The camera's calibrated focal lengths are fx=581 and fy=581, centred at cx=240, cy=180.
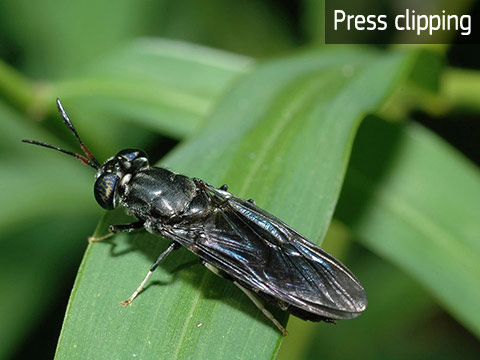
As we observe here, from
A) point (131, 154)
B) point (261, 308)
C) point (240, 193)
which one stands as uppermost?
point (131, 154)

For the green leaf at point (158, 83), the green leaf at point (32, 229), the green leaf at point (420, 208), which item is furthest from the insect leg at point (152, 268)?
the green leaf at point (32, 229)

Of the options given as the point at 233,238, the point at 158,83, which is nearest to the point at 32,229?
the point at 158,83

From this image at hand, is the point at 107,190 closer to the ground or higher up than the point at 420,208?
higher up

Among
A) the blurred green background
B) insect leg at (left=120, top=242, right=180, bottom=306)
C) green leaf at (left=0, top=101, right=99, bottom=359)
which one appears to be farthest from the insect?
green leaf at (left=0, top=101, right=99, bottom=359)

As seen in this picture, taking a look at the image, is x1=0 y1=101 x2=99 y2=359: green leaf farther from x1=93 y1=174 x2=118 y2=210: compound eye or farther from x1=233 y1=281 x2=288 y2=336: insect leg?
x1=233 y1=281 x2=288 y2=336: insect leg

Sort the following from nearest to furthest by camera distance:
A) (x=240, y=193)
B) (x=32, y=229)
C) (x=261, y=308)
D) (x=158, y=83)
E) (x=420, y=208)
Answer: (x=261, y=308)
(x=240, y=193)
(x=420, y=208)
(x=158, y=83)
(x=32, y=229)

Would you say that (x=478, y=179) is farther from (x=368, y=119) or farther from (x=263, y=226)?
(x=263, y=226)

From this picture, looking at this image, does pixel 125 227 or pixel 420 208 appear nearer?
pixel 125 227

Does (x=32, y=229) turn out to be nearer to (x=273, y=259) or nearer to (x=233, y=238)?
(x=233, y=238)

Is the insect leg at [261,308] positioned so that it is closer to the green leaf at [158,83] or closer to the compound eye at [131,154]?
the compound eye at [131,154]
